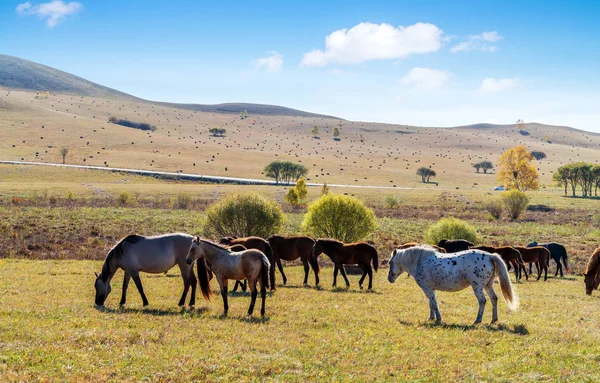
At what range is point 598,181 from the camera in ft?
349

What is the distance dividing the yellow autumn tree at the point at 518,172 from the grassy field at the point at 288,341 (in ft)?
320

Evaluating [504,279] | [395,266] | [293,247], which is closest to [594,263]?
[504,279]

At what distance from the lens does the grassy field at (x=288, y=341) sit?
30.3 ft

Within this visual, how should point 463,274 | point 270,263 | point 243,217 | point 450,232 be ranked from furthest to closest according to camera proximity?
1. point 450,232
2. point 243,217
3. point 270,263
4. point 463,274

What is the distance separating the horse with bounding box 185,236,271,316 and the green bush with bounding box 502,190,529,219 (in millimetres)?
65276

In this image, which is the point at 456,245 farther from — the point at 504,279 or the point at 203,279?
the point at 203,279

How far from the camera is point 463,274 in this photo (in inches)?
567

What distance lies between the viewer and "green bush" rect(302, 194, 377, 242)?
1350 inches

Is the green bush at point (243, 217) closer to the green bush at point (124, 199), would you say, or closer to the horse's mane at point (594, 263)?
the horse's mane at point (594, 263)

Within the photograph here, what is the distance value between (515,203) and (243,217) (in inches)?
2052

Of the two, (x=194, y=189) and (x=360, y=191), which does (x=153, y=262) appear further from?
(x=360, y=191)

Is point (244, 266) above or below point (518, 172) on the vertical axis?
below

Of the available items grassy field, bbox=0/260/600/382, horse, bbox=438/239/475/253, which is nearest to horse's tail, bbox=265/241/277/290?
grassy field, bbox=0/260/600/382


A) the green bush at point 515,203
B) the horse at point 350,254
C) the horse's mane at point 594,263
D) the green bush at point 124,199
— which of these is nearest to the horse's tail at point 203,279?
the horse at point 350,254
